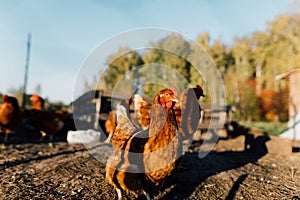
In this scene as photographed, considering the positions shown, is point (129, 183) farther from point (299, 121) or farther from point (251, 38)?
point (251, 38)

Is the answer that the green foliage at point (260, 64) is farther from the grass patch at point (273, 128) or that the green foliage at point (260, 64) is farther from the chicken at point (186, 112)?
the chicken at point (186, 112)

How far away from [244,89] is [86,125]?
82.3 ft

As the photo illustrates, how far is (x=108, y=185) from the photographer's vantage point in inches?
137

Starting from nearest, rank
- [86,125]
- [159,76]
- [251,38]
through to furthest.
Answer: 1. [86,125]
2. [159,76]
3. [251,38]

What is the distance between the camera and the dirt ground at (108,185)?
323 centimetres

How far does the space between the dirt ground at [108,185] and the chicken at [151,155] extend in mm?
496

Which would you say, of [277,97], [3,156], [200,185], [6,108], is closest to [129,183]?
[200,185]

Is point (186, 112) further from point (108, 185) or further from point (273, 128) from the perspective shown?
point (273, 128)

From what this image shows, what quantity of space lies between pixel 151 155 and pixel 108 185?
1.11 meters

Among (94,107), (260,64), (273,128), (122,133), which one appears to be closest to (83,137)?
(94,107)

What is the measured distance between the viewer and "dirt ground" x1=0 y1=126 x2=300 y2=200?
3.23m

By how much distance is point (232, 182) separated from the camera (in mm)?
3961

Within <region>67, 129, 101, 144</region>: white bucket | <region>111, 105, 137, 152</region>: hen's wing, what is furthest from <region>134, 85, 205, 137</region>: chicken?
<region>67, 129, 101, 144</region>: white bucket

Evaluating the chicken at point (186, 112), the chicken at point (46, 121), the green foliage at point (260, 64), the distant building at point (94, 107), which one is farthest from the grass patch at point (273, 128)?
the chicken at point (46, 121)
